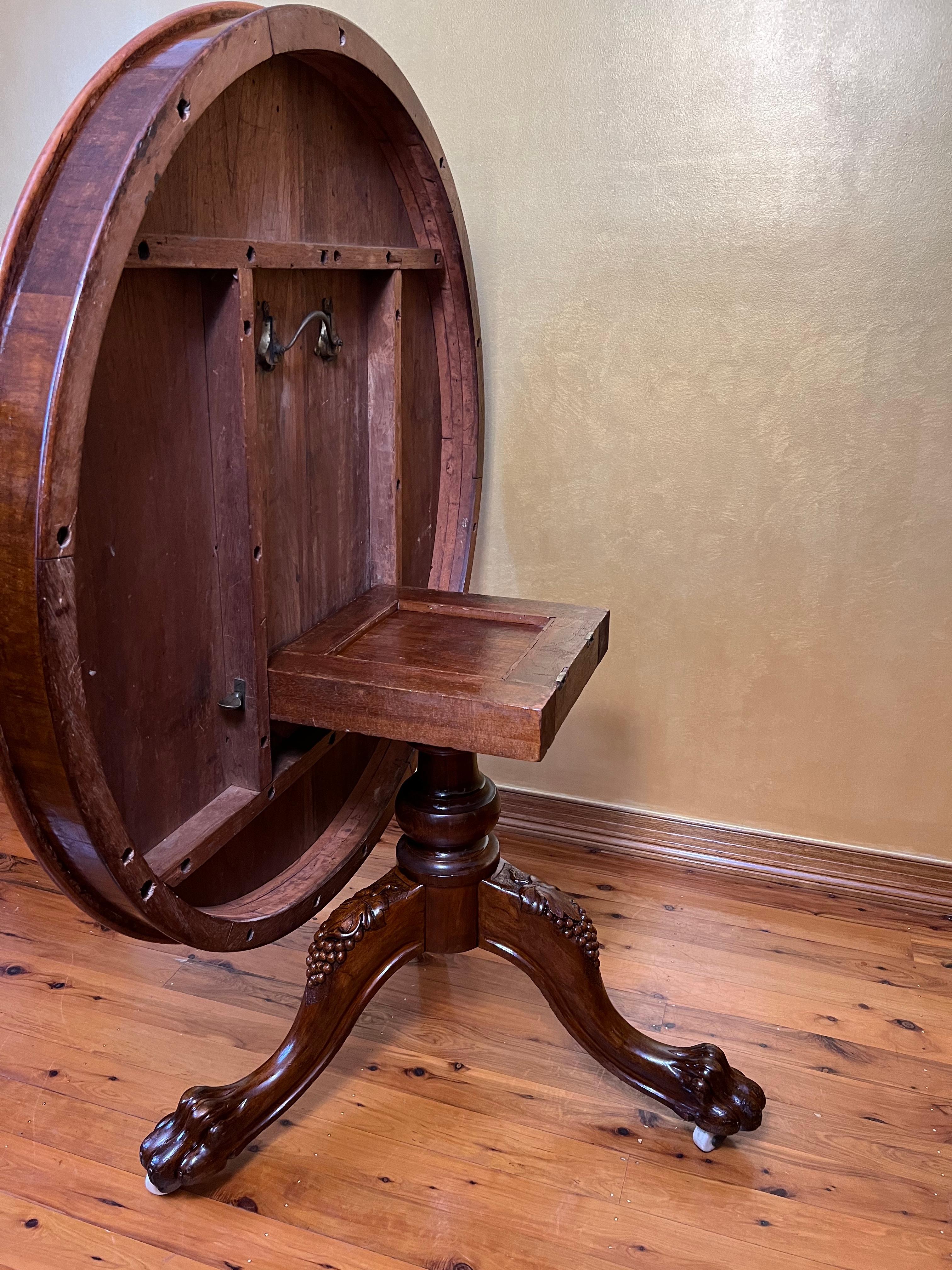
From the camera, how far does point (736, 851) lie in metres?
2.05

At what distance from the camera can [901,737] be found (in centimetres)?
192

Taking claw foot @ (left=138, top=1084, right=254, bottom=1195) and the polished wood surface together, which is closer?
the polished wood surface

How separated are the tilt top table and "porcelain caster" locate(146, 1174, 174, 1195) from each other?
23 millimetres

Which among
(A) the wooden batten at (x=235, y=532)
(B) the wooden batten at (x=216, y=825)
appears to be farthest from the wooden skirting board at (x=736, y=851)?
(A) the wooden batten at (x=235, y=532)

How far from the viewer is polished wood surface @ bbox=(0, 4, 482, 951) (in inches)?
34.9

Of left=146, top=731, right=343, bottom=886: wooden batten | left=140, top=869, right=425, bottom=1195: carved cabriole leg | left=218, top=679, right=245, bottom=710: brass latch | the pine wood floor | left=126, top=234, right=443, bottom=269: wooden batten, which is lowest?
the pine wood floor

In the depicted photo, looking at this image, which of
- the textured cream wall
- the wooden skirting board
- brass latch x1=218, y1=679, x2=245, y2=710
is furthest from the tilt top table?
the wooden skirting board

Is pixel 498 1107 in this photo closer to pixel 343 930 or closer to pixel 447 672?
pixel 343 930

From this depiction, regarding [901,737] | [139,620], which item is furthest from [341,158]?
[901,737]

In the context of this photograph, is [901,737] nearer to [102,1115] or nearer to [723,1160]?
[723,1160]

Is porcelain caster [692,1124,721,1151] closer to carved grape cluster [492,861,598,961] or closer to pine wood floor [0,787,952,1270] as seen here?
pine wood floor [0,787,952,1270]

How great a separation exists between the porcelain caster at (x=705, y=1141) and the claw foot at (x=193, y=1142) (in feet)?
1.93

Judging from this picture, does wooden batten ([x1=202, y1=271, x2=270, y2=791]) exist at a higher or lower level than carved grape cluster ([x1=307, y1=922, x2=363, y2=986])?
higher

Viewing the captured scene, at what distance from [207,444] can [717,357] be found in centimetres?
99
